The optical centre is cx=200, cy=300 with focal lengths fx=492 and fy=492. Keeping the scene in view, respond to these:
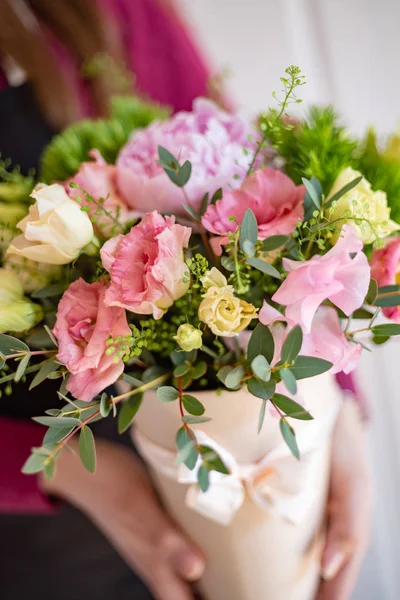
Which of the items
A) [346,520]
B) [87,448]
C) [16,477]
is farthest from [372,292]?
[16,477]

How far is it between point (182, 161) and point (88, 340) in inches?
6.2

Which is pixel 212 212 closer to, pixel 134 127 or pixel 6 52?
pixel 134 127

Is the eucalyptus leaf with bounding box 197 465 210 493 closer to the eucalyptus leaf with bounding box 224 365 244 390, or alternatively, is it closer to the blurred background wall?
the eucalyptus leaf with bounding box 224 365 244 390

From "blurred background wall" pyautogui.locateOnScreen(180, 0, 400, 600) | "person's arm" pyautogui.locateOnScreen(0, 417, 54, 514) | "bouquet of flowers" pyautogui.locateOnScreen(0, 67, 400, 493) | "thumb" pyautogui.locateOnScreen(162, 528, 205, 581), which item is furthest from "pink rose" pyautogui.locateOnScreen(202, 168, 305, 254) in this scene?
"blurred background wall" pyautogui.locateOnScreen(180, 0, 400, 600)

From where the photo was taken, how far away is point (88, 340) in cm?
32

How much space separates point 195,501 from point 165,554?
0.15m

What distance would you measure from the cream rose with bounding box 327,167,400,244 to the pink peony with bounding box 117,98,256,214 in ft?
0.25

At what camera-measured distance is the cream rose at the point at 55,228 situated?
1.02 feet

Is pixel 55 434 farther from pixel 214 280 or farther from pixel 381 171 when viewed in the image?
pixel 381 171

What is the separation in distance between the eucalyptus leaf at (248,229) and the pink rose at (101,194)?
107 mm

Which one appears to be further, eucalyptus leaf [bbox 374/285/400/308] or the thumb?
the thumb

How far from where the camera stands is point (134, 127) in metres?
0.52

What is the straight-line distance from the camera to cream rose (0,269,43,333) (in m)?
0.34

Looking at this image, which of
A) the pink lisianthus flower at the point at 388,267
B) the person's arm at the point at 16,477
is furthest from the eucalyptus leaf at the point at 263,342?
the person's arm at the point at 16,477
